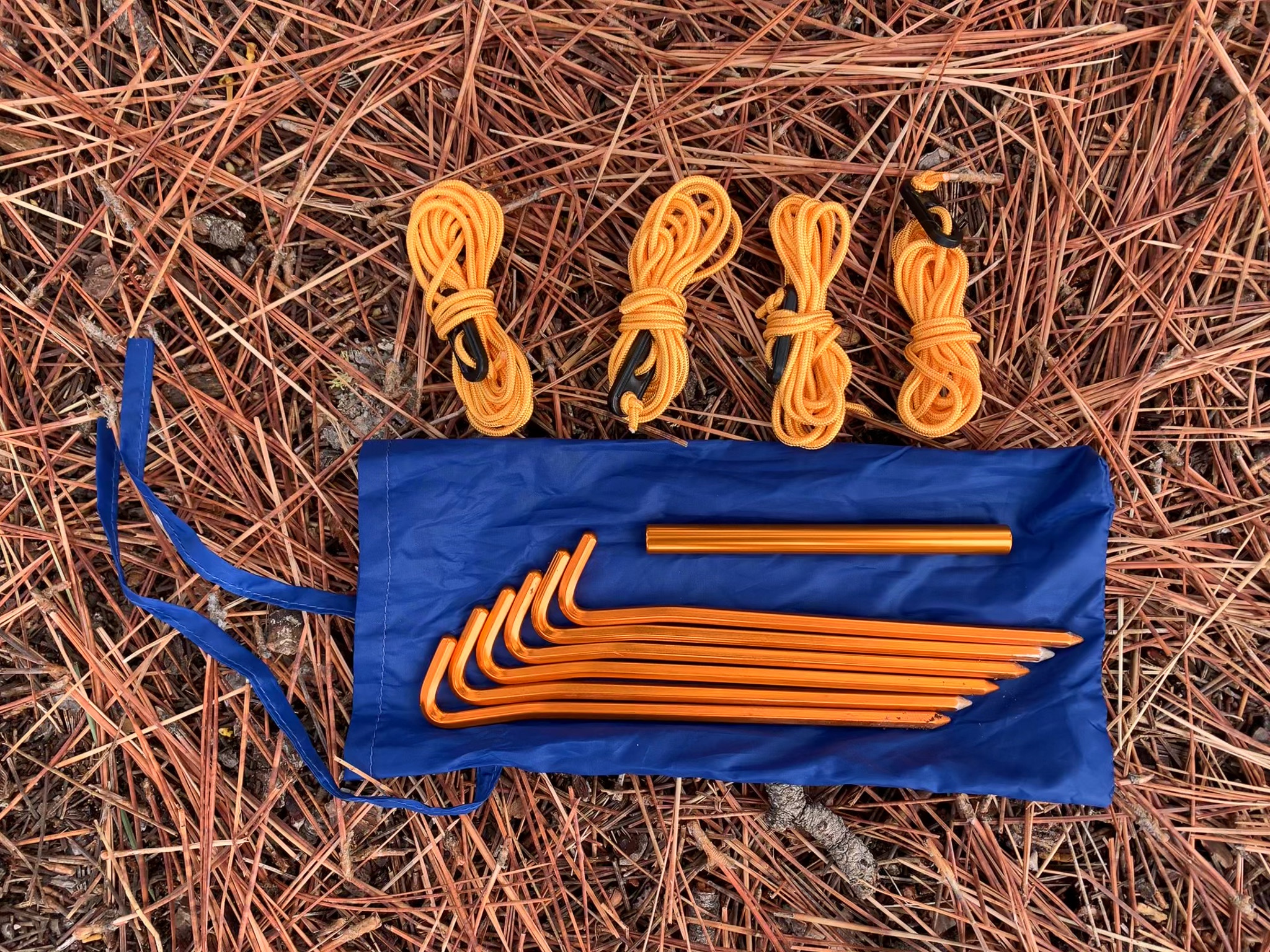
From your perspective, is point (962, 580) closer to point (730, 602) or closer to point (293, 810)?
point (730, 602)

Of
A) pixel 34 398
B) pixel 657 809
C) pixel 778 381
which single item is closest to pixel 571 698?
pixel 657 809

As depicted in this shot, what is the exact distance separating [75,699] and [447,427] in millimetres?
1279

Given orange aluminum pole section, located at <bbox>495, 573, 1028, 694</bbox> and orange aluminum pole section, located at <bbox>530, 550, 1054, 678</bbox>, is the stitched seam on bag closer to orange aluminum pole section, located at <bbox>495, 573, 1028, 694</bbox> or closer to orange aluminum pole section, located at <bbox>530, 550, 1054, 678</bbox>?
orange aluminum pole section, located at <bbox>530, 550, 1054, 678</bbox>

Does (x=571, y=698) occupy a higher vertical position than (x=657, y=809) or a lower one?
higher

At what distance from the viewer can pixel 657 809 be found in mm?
2172

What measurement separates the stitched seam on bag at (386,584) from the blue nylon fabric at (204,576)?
139 millimetres

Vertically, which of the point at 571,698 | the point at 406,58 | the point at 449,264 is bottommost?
the point at 571,698

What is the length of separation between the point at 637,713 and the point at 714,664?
0.24 metres

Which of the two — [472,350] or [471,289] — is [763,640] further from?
[471,289]

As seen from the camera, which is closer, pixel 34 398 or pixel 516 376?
pixel 516 376

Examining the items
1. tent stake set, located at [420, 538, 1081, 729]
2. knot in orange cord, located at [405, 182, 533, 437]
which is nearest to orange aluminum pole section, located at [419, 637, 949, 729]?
tent stake set, located at [420, 538, 1081, 729]

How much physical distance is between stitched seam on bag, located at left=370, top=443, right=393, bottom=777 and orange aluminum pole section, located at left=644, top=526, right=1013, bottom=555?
693mm

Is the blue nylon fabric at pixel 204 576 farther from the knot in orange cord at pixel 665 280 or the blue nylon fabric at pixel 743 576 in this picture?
the knot in orange cord at pixel 665 280

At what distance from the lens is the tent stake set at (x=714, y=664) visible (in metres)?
2.02
